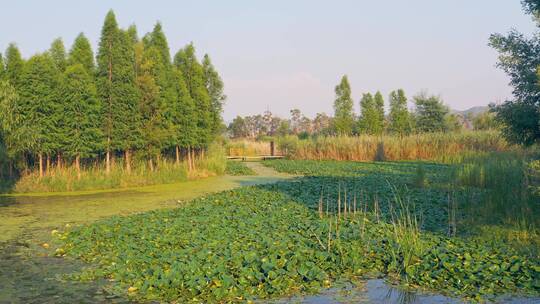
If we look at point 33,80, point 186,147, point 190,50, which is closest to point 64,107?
point 33,80

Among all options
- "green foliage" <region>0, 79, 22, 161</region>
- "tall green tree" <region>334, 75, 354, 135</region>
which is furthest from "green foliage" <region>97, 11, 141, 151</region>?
"tall green tree" <region>334, 75, 354, 135</region>

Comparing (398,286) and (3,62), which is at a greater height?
(3,62)

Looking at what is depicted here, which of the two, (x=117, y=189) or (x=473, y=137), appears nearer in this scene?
(x=117, y=189)

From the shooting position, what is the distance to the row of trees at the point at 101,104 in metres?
18.5

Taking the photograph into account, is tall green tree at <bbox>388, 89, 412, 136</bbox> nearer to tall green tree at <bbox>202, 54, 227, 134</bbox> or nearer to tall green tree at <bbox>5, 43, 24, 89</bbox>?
tall green tree at <bbox>202, 54, 227, 134</bbox>

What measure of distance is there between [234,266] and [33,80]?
557 inches

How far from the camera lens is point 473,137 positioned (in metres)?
32.1

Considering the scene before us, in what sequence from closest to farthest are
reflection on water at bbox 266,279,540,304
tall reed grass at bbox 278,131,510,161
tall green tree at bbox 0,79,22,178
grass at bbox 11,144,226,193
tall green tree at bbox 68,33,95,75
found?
1. reflection on water at bbox 266,279,540,304
2. tall green tree at bbox 0,79,22,178
3. grass at bbox 11,144,226,193
4. tall green tree at bbox 68,33,95,75
5. tall reed grass at bbox 278,131,510,161

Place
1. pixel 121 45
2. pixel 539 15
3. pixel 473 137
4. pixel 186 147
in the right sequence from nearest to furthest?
pixel 539 15 → pixel 121 45 → pixel 186 147 → pixel 473 137

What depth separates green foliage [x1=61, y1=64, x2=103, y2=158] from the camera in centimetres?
1911

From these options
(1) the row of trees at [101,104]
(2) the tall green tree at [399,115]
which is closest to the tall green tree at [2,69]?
(1) the row of trees at [101,104]

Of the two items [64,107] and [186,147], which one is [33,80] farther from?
[186,147]

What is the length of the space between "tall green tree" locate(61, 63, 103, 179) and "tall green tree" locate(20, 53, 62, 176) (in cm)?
38

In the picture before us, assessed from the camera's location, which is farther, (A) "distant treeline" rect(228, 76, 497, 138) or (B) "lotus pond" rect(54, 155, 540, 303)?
(A) "distant treeline" rect(228, 76, 497, 138)
